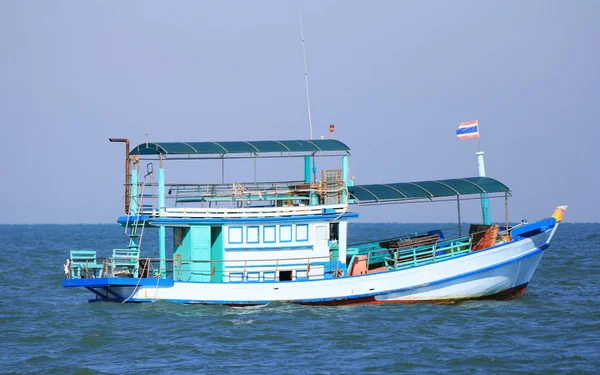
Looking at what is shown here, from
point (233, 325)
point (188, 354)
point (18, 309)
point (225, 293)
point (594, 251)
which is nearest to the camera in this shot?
point (188, 354)

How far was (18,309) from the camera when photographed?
30.9 meters

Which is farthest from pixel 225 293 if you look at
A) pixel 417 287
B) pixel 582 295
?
pixel 582 295

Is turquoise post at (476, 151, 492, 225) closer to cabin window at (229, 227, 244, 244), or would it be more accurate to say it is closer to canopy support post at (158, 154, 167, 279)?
cabin window at (229, 227, 244, 244)

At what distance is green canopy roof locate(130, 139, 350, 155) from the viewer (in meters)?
27.8

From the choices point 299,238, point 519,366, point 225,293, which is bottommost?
point 519,366

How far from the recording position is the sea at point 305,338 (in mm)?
20750

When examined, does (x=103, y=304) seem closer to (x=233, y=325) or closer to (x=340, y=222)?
(x=233, y=325)

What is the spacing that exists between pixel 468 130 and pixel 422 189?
3.09m

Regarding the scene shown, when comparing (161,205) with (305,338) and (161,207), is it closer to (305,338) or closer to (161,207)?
(161,207)

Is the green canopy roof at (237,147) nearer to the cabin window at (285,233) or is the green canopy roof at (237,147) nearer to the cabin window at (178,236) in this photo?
the cabin window at (285,233)

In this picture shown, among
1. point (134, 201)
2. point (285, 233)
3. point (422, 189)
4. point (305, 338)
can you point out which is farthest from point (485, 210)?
point (134, 201)

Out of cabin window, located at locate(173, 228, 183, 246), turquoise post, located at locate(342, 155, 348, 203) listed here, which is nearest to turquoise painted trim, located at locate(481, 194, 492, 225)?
turquoise post, located at locate(342, 155, 348, 203)

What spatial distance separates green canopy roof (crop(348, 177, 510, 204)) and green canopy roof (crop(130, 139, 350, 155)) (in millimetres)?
1667

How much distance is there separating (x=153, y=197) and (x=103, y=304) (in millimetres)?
3849
